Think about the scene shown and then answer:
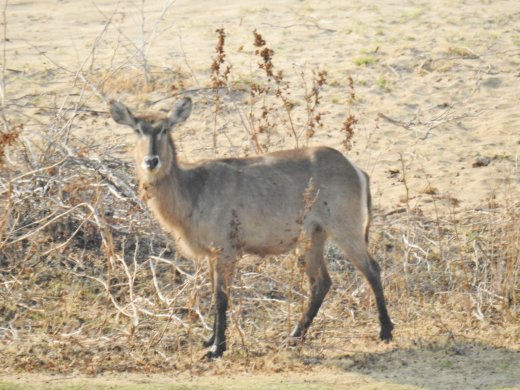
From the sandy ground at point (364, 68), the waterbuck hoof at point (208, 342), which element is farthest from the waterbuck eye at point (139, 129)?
the sandy ground at point (364, 68)

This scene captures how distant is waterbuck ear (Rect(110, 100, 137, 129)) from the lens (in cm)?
942

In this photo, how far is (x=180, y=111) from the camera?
31.5 ft

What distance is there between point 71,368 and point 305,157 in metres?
2.53

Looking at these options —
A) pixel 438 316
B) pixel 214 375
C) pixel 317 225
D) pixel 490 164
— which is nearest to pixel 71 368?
pixel 214 375

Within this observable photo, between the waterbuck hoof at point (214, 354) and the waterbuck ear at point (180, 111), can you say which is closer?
the waterbuck hoof at point (214, 354)

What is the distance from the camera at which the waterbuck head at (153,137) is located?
918 cm

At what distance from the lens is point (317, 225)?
9547 mm

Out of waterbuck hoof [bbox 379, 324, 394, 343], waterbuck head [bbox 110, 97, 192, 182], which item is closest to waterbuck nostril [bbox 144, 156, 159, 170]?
waterbuck head [bbox 110, 97, 192, 182]

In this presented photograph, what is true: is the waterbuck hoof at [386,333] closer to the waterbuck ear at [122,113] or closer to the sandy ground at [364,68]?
the sandy ground at [364,68]

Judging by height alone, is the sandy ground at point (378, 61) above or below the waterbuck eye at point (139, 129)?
below

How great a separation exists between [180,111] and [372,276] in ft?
6.70

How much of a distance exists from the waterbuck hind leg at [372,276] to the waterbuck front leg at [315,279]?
0.93 ft

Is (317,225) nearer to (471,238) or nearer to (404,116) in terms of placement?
(471,238)

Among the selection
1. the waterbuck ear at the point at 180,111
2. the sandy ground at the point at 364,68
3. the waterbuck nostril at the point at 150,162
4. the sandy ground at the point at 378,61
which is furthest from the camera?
the sandy ground at the point at 378,61
